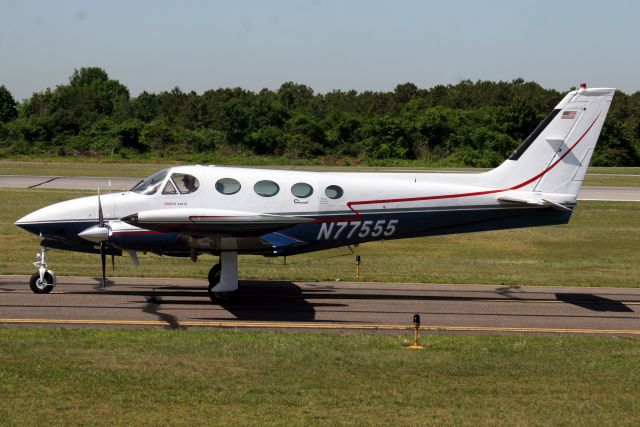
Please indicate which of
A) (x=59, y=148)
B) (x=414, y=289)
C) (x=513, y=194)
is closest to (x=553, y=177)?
(x=513, y=194)

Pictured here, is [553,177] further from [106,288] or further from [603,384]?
[106,288]

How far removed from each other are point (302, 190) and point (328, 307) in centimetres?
290

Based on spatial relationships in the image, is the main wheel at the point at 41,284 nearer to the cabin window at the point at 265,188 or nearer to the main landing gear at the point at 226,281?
the main landing gear at the point at 226,281

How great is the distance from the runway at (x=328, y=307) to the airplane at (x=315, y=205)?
3.32 feet

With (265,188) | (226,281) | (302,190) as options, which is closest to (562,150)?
(302,190)

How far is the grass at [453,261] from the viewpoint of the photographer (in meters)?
25.6

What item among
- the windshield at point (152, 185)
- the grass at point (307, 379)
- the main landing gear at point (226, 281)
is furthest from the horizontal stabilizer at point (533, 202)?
the windshield at point (152, 185)

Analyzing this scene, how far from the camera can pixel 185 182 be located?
67.2ft

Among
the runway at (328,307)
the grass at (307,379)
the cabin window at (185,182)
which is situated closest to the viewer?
the grass at (307,379)

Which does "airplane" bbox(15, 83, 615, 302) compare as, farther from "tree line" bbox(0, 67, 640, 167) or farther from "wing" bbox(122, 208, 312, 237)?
"tree line" bbox(0, 67, 640, 167)

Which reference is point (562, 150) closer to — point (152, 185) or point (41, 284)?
point (152, 185)

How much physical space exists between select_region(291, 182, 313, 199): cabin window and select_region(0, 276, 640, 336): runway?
2.64 metres

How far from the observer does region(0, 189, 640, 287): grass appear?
25.6 m

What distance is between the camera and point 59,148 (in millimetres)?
85688
